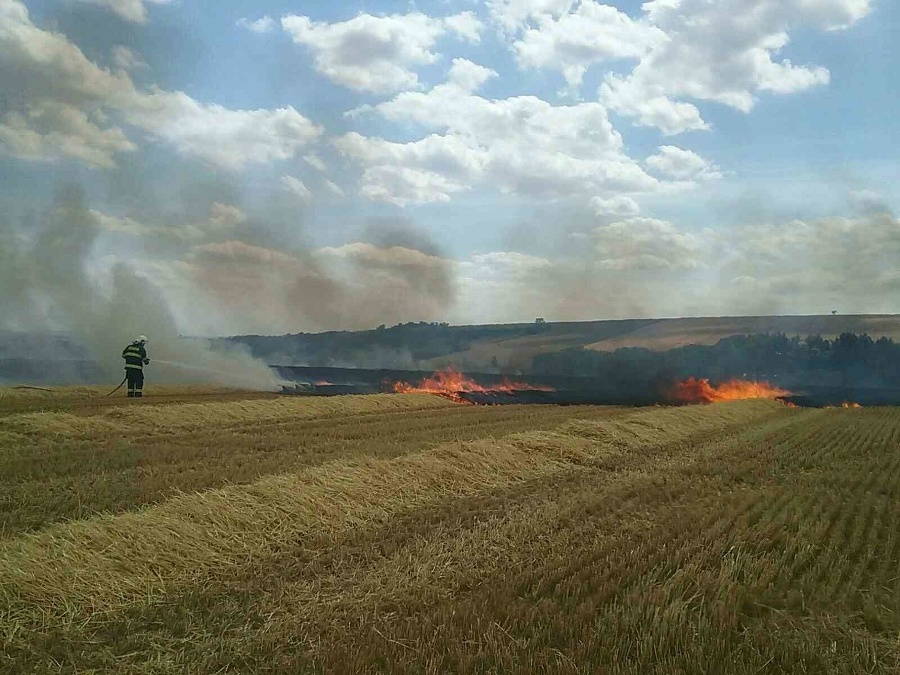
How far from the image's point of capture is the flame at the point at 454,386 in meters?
32.8

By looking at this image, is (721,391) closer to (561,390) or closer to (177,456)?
(561,390)

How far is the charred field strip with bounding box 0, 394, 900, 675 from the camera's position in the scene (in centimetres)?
435

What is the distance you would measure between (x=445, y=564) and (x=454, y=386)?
28.9 meters

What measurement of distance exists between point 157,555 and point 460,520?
3.22 m

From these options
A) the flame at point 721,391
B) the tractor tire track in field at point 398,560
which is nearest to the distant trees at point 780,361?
the flame at point 721,391

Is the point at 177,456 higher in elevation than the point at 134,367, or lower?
lower

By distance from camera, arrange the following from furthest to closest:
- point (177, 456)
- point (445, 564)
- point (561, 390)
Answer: point (561, 390) → point (177, 456) → point (445, 564)

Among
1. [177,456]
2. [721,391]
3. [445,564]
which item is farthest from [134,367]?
[721,391]

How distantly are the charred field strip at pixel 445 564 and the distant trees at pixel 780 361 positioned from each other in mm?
27539

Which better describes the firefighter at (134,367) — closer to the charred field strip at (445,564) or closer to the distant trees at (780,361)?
the charred field strip at (445,564)

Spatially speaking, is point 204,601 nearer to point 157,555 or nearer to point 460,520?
point 157,555

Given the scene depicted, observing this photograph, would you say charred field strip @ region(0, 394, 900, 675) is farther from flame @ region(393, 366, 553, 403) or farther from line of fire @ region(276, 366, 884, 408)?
flame @ region(393, 366, 553, 403)

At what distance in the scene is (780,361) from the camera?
39531 mm

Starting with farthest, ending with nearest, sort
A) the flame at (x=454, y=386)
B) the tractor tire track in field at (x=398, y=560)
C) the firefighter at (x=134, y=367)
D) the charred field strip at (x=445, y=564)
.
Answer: the flame at (x=454, y=386), the firefighter at (x=134, y=367), the tractor tire track in field at (x=398, y=560), the charred field strip at (x=445, y=564)
